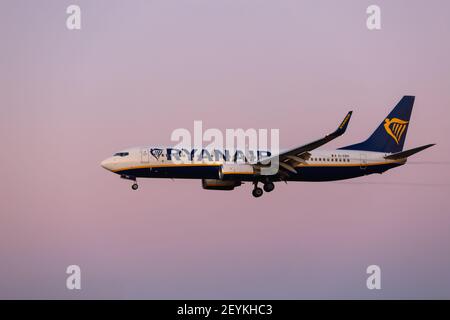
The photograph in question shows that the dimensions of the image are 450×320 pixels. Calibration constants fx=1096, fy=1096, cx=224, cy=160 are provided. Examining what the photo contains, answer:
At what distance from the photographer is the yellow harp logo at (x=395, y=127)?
102500 millimetres

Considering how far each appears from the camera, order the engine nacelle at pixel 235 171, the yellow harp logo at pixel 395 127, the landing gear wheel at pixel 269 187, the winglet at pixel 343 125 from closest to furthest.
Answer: the winglet at pixel 343 125 < the engine nacelle at pixel 235 171 < the landing gear wheel at pixel 269 187 < the yellow harp logo at pixel 395 127

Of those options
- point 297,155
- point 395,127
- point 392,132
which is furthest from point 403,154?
point 297,155

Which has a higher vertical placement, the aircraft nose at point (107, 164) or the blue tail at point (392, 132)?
the blue tail at point (392, 132)

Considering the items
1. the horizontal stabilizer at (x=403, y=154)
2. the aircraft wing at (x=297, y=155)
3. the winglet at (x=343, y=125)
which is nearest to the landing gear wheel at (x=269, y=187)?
the aircraft wing at (x=297, y=155)

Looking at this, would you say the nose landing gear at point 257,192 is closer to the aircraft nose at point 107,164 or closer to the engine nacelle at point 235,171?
the engine nacelle at point 235,171

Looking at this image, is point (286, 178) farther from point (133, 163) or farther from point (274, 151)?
point (133, 163)

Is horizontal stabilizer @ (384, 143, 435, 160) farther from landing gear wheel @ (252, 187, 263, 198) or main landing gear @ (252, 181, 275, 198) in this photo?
landing gear wheel @ (252, 187, 263, 198)

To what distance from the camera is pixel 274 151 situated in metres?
95.9

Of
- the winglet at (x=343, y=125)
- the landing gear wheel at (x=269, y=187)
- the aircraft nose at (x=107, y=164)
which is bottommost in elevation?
the landing gear wheel at (x=269, y=187)

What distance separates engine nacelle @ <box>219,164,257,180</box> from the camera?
3629 inches

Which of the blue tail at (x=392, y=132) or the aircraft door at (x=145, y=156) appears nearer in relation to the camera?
the aircraft door at (x=145, y=156)
